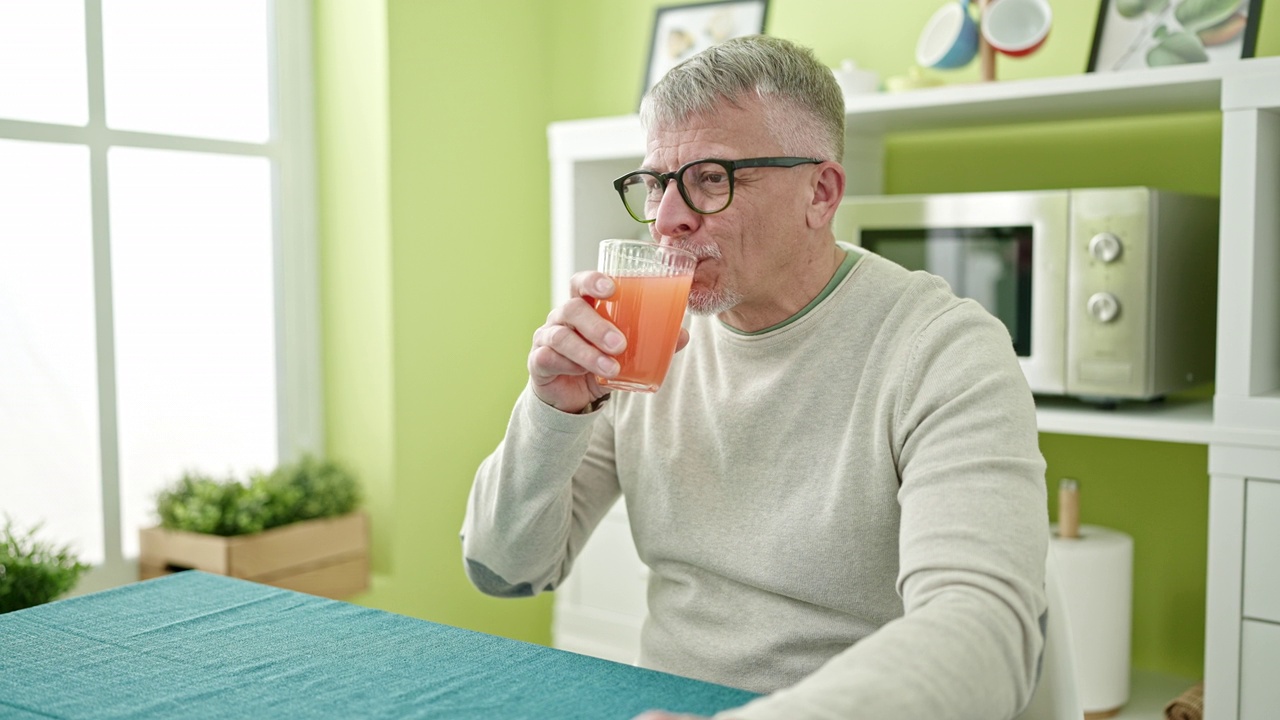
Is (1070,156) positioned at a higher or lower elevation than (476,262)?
higher

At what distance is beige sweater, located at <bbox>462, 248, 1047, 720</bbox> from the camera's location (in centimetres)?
108

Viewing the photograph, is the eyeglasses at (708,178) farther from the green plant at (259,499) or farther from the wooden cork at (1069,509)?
the green plant at (259,499)

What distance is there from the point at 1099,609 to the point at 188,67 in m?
2.10

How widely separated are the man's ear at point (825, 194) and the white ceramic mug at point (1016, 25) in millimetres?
970

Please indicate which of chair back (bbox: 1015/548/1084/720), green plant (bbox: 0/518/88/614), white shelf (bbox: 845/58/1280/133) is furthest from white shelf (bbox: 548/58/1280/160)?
green plant (bbox: 0/518/88/614)

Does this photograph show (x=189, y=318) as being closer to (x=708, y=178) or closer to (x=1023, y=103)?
(x=708, y=178)

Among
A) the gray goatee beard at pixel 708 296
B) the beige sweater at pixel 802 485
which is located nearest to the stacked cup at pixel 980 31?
the beige sweater at pixel 802 485

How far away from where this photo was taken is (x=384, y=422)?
9.06 ft

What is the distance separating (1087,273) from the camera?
2010 millimetres

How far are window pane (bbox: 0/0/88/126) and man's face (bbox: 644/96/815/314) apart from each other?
1.47 m

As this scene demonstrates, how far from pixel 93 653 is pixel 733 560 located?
654mm

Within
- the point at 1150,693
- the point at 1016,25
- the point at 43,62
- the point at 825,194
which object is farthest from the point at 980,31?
the point at 43,62

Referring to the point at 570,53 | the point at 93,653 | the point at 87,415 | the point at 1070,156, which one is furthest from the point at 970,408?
the point at 570,53

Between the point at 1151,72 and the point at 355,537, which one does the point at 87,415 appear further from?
the point at 1151,72
